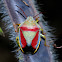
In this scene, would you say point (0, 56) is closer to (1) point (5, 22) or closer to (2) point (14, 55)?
(2) point (14, 55)

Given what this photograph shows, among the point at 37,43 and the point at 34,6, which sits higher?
the point at 34,6

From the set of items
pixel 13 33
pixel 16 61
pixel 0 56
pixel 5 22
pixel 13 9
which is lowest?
pixel 16 61

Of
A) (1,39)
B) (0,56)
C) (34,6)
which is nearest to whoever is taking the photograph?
(0,56)

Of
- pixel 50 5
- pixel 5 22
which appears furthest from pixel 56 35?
pixel 5 22

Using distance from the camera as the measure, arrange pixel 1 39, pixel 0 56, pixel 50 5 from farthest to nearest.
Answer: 1. pixel 50 5
2. pixel 1 39
3. pixel 0 56

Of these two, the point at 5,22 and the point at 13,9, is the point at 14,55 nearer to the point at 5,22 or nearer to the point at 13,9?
the point at 5,22

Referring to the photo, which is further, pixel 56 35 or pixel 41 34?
pixel 41 34
